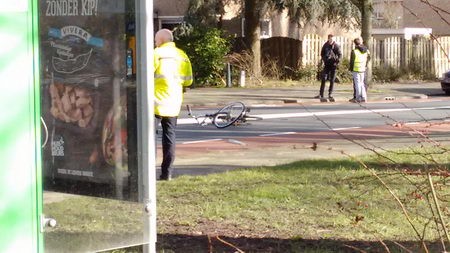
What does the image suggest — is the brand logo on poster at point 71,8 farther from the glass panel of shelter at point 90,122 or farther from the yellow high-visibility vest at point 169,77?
the yellow high-visibility vest at point 169,77

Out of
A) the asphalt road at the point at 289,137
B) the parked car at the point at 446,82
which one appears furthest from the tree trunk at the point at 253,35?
the asphalt road at the point at 289,137

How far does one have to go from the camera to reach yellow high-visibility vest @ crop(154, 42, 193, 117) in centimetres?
1039

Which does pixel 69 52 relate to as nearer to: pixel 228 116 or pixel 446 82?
pixel 228 116

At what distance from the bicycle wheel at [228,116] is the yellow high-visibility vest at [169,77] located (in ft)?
26.1

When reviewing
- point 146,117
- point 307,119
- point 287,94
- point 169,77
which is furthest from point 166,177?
point 287,94

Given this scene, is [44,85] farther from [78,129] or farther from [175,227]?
[175,227]

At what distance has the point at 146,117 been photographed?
5.50 meters

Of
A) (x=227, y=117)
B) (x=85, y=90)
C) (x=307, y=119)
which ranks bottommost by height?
(x=307, y=119)

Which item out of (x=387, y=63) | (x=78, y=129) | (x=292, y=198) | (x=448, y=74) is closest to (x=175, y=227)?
(x=292, y=198)

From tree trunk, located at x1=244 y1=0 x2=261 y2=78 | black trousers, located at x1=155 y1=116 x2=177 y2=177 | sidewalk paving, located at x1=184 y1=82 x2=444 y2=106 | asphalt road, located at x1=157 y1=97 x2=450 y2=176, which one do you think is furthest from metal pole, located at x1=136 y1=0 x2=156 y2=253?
tree trunk, located at x1=244 y1=0 x2=261 y2=78

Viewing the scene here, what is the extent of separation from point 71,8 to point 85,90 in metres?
A: 0.52

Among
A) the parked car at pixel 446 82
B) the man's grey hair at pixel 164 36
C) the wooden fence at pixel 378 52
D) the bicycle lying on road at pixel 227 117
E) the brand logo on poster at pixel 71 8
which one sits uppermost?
the wooden fence at pixel 378 52

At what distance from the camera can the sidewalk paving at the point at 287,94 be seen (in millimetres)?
27609

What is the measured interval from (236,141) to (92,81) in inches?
404
